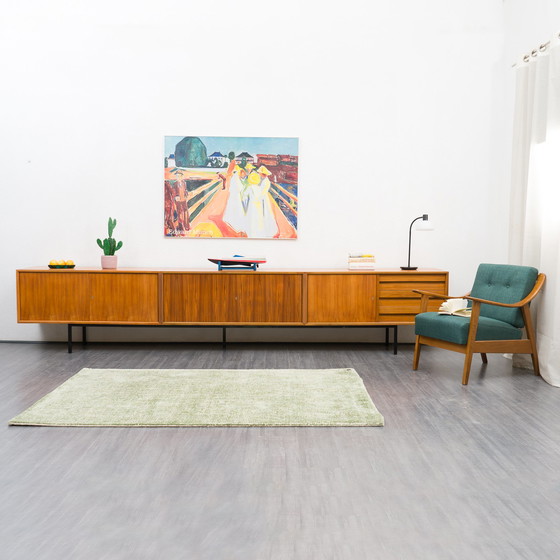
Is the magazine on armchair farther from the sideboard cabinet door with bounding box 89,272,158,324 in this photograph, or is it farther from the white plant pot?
the white plant pot

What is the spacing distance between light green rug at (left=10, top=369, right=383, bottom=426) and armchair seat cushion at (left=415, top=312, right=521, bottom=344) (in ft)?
2.22

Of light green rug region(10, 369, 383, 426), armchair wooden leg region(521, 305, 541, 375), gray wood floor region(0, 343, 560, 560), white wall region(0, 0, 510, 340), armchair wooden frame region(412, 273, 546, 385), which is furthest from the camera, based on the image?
white wall region(0, 0, 510, 340)

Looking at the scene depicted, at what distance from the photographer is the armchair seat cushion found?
4270mm

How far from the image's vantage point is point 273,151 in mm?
5703

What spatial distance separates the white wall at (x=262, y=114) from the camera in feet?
18.6

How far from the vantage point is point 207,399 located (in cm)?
371

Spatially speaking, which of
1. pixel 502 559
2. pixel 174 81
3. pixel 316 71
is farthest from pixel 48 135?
pixel 502 559

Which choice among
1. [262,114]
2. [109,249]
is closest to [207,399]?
[109,249]

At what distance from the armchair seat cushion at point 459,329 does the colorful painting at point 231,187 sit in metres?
1.75

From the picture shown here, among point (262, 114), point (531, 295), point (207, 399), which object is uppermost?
point (262, 114)

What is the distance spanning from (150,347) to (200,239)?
1.12 metres

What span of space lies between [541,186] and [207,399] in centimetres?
307

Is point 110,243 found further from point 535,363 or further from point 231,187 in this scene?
point 535,363

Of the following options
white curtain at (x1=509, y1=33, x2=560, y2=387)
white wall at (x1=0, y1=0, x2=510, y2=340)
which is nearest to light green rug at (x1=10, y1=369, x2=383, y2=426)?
white curtain at (x1=509, y1=33, x2=560, y2=387)
